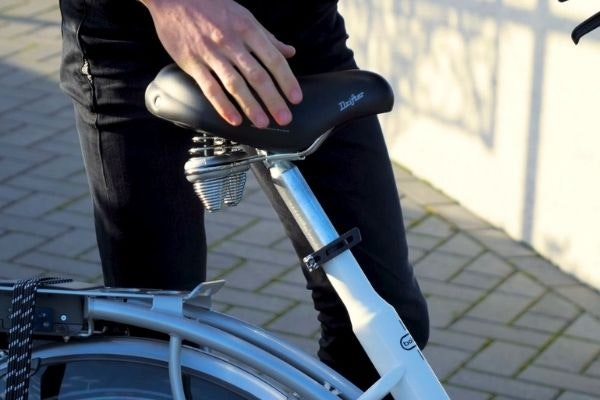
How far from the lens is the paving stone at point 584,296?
4.15m

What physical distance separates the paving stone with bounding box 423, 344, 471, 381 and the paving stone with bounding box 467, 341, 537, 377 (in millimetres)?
38

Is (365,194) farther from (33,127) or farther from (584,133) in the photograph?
(33,127)

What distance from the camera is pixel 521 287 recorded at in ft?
14.1

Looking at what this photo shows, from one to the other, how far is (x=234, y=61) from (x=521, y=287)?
8.74 feet

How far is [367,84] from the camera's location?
1862mm

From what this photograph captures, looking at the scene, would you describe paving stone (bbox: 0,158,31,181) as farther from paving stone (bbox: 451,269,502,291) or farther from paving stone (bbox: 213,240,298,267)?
Result: paving stone (bbox: 451,269,502,291)

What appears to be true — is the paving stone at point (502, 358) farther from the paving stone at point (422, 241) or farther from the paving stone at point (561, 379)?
the paving stone at point (422, 241)

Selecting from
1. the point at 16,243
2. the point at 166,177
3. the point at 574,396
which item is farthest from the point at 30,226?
the point at 166,177

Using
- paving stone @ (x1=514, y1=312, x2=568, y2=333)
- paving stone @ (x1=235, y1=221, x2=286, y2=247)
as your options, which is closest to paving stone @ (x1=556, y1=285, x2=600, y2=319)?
paving stone @ (x1=514, y1=312, x2=568, y2=333)

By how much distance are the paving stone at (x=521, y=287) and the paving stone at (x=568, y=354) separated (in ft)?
0.96

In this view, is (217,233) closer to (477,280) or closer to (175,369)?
(477,280)

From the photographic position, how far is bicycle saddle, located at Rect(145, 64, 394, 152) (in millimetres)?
1800

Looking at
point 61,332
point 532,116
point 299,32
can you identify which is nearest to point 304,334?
point 532,116

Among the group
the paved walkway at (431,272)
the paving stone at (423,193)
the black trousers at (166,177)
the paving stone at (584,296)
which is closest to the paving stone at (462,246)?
the paved walkway at (431,272)
